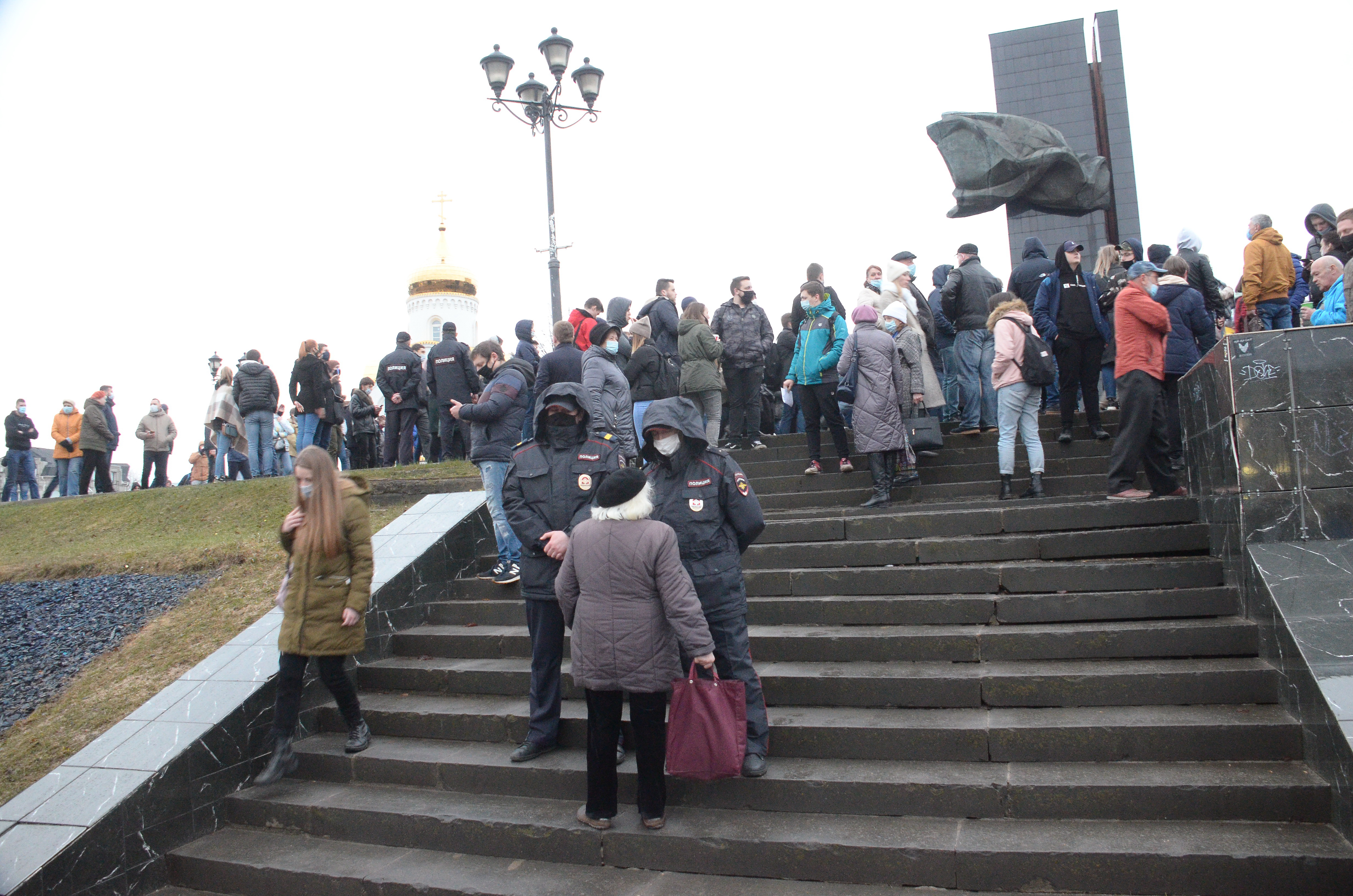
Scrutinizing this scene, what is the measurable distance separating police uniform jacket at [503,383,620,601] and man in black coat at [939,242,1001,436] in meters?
4.91

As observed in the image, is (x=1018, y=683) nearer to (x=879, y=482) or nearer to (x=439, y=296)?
(x=879, y=482)

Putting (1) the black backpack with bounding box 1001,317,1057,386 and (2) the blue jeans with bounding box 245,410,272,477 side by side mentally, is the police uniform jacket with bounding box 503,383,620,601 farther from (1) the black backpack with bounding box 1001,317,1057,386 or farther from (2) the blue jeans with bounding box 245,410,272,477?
(2) the blue jeans with bounding box 245,410,272,477

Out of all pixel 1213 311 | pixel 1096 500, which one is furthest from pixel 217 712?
pixel 1213 311

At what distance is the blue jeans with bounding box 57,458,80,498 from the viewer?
45.3 ft

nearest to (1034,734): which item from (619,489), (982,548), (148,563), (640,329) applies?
(982,548)

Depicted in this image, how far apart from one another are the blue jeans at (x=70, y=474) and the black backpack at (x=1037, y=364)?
13.9 m

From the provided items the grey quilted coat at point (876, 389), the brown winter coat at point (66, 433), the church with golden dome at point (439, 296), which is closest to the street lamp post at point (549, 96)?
the grey quilted coat at point (876, 389)

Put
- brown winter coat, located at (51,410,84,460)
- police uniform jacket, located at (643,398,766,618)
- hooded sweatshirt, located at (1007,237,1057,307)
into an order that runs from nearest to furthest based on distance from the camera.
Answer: police uniform jacket, located at (643,398,766,618) → hooded sweatshirt, located at (1007,237,1057,307) → brown winter coat, located at (51,410,84,460)

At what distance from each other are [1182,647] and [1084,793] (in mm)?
1218

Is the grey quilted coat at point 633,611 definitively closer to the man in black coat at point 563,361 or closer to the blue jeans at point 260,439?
the man in black coat at point 563,361

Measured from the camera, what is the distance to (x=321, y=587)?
494 centimetres

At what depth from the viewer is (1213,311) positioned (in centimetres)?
873

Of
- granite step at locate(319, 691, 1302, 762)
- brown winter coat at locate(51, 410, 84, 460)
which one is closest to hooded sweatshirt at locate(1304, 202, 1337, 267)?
granite step at locate(319, 691, 1302, 762)

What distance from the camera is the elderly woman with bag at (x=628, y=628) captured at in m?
3.88
